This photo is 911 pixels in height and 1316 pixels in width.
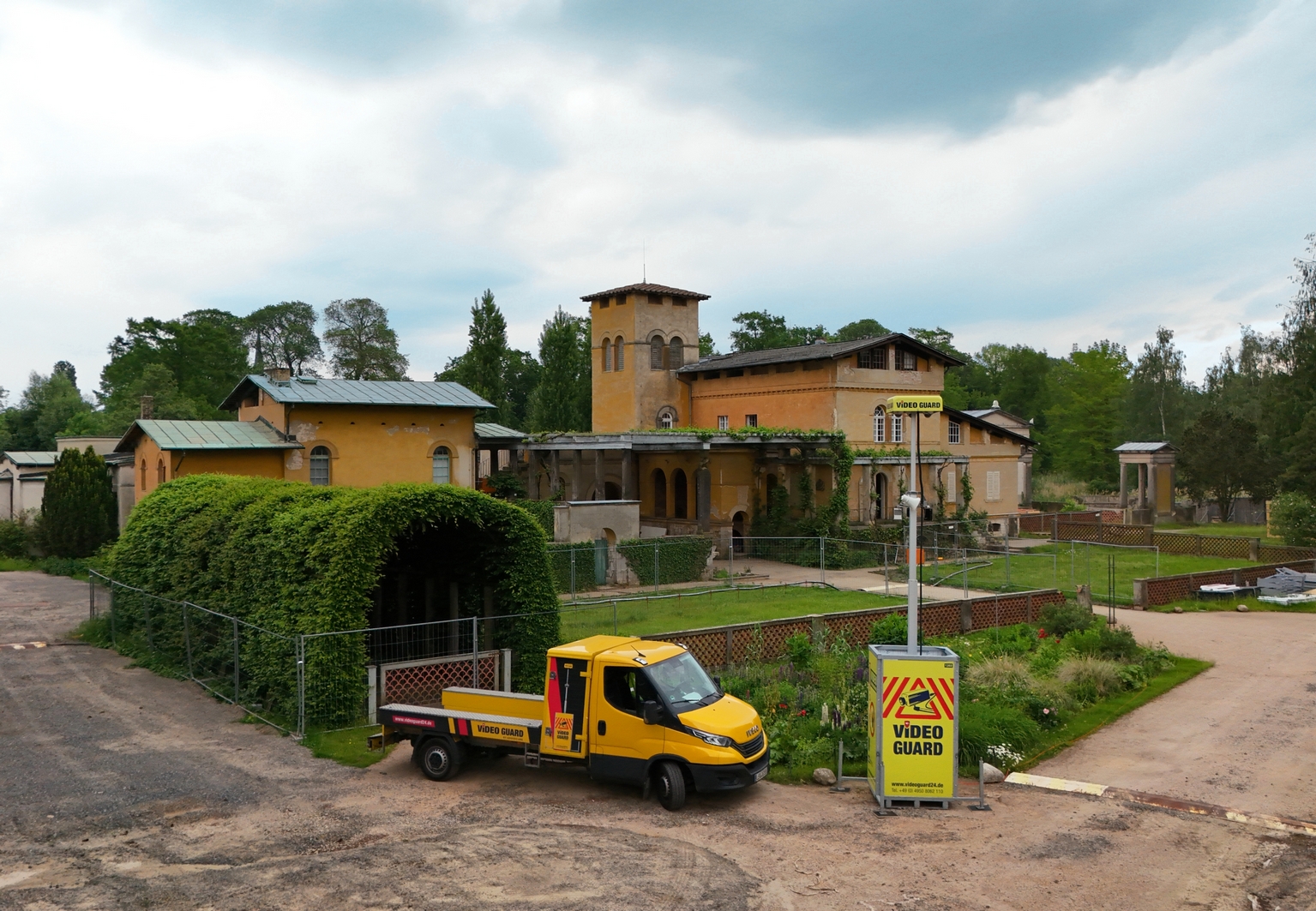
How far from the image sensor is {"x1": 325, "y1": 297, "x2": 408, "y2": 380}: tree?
8275cm

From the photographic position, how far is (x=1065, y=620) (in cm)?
2244

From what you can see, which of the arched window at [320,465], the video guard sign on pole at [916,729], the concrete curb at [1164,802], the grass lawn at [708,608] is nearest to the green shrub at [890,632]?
the grass lawn at [708,608]

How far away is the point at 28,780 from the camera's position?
41.5 ft

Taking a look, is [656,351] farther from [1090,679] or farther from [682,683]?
[682,683]

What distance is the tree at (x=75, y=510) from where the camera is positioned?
3438 centimetres

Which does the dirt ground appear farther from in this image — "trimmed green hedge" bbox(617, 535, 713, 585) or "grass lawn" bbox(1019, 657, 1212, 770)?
"trimmed green hedge" bbox(617, 535, 713, 585)

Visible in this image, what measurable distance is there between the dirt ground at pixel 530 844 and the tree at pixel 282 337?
79183 millimetres

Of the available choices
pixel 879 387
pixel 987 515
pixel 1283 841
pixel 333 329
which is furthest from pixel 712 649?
pixel 333 329

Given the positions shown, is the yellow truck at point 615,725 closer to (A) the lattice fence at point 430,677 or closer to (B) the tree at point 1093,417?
(A) the lattice fence at point 430,677

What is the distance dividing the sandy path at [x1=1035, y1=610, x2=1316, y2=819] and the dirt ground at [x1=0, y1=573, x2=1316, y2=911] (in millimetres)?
1387

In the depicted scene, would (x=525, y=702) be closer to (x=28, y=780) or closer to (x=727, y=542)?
(x=28, y=780)

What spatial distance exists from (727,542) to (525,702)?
24.7m

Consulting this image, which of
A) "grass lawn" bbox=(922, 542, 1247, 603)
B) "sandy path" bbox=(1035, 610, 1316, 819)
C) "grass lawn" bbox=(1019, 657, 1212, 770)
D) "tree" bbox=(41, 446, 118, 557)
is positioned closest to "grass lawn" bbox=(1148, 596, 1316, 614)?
"grass lawn" bbox=(922, 542, 1247, 603)

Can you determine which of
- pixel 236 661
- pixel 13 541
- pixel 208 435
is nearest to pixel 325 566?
pixel 236 661
